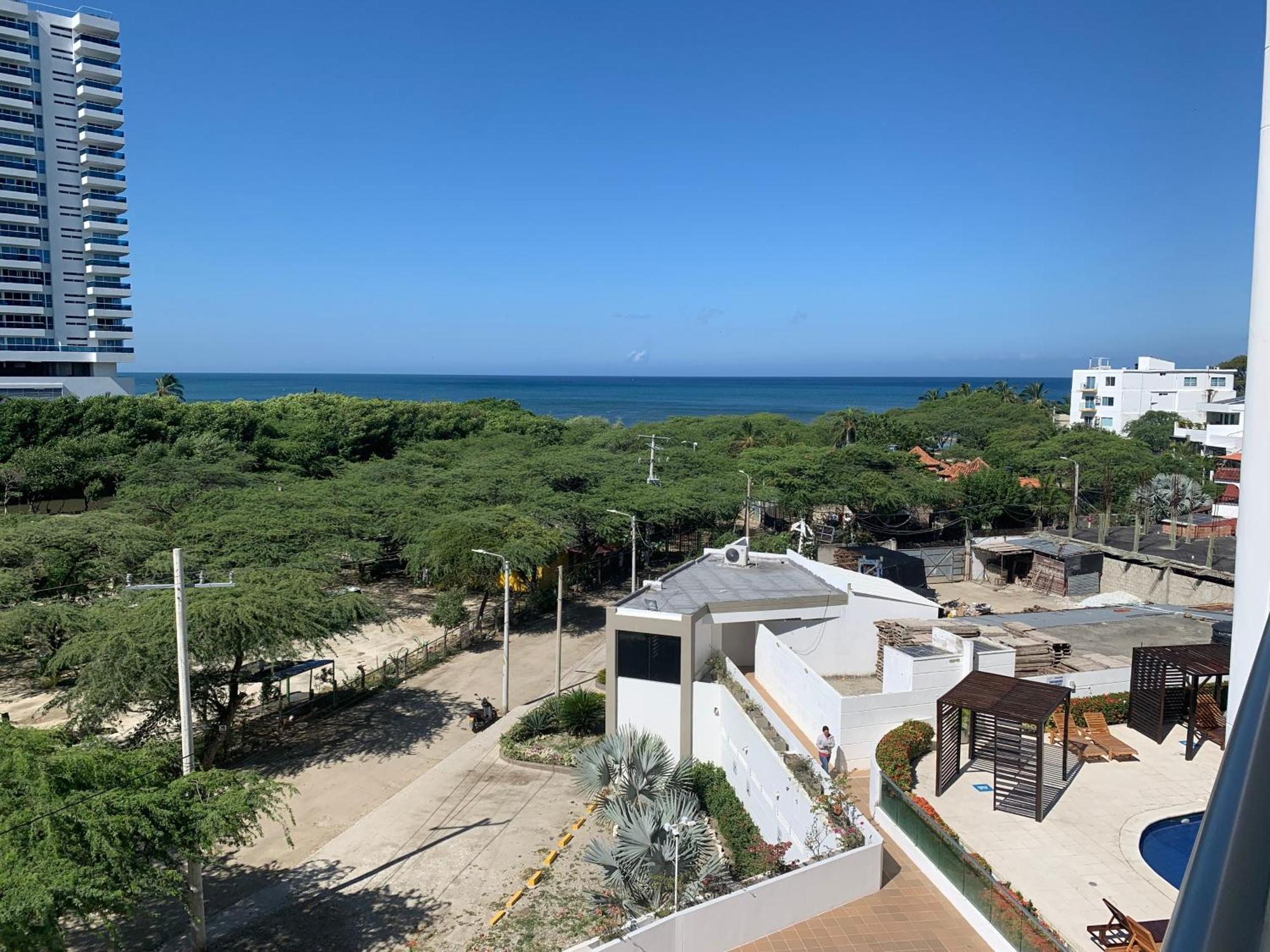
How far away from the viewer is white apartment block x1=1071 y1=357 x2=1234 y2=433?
88125mm

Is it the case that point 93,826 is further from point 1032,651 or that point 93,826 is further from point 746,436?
point 746,436

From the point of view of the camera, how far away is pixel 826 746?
15.5 m

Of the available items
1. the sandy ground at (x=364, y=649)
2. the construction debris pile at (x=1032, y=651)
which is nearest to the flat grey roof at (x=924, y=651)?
the construction debris pile at (x=1032, y=651)

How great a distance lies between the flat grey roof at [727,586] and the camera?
830 inches

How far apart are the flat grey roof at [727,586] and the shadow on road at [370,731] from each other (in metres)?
6.70

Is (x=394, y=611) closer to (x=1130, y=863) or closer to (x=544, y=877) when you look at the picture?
(x=544, y=877)

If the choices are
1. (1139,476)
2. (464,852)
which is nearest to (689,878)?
(464,852)

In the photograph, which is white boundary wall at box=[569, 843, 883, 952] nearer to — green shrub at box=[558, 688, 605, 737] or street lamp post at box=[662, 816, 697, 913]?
street lamp post at box=[662, 816, 697, 913]

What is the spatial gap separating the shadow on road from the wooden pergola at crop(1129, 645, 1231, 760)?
1609 centimetres

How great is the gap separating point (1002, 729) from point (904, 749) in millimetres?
1635

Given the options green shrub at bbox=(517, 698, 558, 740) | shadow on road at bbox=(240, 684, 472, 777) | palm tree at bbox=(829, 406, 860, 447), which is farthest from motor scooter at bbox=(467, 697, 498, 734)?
palm tree at bbox=(829, 406, 860, 447)

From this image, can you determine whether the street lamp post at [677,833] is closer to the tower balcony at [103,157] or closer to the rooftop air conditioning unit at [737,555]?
the rooftop air conditioning unit at [737,555]

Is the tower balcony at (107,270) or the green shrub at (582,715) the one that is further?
the tower balcony at (107,270)

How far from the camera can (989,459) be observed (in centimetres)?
6925
